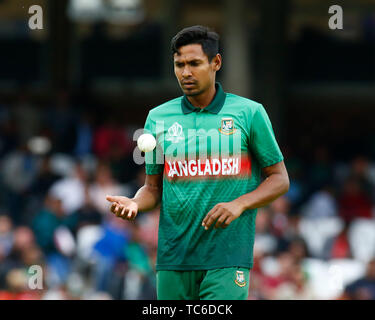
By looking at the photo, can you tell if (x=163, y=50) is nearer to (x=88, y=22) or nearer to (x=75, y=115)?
(x=88, y=22)

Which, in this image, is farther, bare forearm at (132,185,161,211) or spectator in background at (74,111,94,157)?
spectator in background at (74,111,94,157)

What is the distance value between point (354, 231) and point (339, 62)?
5050mm

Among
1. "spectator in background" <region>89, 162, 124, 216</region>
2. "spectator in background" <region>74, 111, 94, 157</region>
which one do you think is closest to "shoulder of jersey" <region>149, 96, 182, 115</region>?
"spectator in background" <region>89, 162, 124, 216</region>

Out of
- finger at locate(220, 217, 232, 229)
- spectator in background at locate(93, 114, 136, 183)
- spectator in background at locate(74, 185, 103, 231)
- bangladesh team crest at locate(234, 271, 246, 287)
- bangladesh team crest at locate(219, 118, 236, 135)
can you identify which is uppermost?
bangladesh team crest at locate(219, 118, 236, 135)

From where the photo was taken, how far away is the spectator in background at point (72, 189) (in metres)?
12.3

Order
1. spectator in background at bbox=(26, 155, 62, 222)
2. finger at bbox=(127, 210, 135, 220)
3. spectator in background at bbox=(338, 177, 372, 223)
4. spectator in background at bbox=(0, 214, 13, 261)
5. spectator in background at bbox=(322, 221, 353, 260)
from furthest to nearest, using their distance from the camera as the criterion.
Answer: spectator in background at bbox=(26, 155, 62, 222), spectator in background at bbox=(338, 177, 372, 223), spectator in background at bbox=(322, 221, 353, 260), spectator in background at bbox=(0, 214, 13, 261), finger at bbox=(127, 210, 135, 220)

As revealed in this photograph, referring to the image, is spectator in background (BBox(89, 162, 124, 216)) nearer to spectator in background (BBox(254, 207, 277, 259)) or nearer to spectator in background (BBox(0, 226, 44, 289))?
spectator in background (BBox(0, 226, 44, 289))

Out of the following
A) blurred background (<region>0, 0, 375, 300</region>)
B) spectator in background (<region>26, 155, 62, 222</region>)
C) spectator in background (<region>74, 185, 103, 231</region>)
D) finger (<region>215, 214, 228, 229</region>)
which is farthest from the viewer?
spectator in background (<region>26, 155, 62, 222</region>)

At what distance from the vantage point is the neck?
186 inches

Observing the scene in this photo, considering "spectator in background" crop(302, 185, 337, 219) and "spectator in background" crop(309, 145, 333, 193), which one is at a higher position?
"spectator in background" crop(309, 145, 333, 193)

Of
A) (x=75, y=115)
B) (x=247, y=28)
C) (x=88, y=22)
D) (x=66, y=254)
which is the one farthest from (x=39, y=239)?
(x=88, y=22)

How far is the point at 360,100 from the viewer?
1608 cm

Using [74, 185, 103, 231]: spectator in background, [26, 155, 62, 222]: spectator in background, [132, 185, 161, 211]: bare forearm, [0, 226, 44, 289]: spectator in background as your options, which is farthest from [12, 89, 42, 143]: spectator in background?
[132, 185, 161, 211]: bare forearm

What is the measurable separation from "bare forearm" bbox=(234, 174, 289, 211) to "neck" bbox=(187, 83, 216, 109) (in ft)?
1.65
